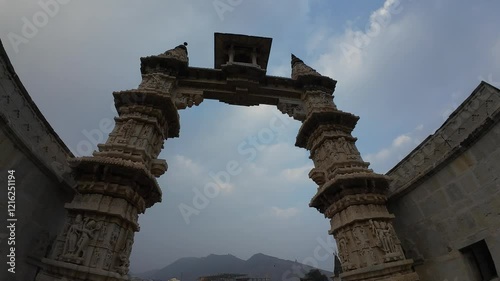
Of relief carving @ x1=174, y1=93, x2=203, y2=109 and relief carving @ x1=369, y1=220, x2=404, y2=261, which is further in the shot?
relief carving @ x1=174, y1=93, x2=203, y2=109

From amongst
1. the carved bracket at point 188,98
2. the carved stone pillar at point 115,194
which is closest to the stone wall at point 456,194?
the carved stone pillar at point 115,194

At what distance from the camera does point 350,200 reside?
7.62 metres

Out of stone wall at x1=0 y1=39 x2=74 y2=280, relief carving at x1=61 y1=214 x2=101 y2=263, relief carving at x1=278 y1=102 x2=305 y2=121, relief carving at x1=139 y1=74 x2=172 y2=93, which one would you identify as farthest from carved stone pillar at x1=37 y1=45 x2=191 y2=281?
relief carving at x1=278 y1=102 x2=305 y2=121

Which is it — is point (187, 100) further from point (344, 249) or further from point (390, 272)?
point (390, 272)

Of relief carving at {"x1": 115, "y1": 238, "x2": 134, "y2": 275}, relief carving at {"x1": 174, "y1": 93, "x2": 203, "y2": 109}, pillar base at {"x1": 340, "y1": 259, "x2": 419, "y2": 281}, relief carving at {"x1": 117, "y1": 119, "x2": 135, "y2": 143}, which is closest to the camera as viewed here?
relief carving at {"x1": 115, "y1": 238, "x2": 134, "y2": 275}

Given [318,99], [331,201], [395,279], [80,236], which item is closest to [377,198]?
[331,201]

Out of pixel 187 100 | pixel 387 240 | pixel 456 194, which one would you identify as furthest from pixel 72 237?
pixel 456 194

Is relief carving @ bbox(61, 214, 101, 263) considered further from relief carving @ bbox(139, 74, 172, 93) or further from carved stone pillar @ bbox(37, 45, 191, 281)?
relief carving @ bbox(139, 74, 172, 93)

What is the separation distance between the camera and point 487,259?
5676 millimetres

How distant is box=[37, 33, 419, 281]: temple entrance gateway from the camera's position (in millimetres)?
6016

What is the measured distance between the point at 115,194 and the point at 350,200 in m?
6.70

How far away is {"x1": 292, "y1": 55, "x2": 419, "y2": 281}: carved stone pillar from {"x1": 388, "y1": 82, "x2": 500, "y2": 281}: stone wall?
0.76 metres

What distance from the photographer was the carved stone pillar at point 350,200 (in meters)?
6.59

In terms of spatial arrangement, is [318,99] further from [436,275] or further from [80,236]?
[80,236]
